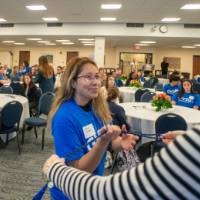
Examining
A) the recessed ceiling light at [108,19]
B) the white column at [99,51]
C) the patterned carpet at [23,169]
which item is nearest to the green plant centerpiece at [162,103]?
the patterned carpet at [23,169]

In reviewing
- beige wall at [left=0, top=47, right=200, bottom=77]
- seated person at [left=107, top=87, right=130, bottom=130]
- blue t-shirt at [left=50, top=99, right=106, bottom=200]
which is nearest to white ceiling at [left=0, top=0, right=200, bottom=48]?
seated person at [left=107, top=87, right=130, bottom=130]

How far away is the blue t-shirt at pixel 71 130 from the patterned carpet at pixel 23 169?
2114 millimetres

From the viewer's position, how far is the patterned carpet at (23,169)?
340cm

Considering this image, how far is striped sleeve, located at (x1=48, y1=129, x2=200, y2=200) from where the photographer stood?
1.79 ft

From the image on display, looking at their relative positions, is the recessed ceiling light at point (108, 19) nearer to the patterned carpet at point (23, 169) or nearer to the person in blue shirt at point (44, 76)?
the person in blue shirt at point (44, 76)

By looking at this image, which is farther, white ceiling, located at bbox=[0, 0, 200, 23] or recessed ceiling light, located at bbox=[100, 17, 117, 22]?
recessed ceiling light, located at bbox=[100, 17, 117, 22]

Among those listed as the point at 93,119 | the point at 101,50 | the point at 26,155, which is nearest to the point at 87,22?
the point at 101,50

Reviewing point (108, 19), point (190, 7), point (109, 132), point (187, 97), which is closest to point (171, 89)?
point (187, 97)

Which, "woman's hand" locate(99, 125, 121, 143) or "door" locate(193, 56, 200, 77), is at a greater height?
"door" locate(193, 56, 200, 77)

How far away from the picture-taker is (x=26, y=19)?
12.6 metres

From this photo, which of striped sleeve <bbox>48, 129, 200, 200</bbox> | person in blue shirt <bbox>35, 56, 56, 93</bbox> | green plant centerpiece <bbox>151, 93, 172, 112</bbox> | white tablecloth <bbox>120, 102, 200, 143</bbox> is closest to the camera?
striped sleeve <bbox>48, 129, 200, 200</bbox>

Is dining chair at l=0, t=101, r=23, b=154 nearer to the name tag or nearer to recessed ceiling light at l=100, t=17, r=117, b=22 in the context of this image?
the name tag

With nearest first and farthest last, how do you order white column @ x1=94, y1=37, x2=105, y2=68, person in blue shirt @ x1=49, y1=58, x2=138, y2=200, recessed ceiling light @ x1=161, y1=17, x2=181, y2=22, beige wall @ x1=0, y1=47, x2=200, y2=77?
person in blue shirt @ x1=49, y1=58, x2=138, y2=200 < recessed ceiling light @ x1=161, y1=17, x2=181, y2=22 < white column @ x1=94, y1=37, x2=105, y2=68 < beige wall @ x1=0, y1=47, x2=200, y2=77

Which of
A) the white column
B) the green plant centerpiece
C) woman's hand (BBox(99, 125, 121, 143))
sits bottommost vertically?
the green plant centerpiece
